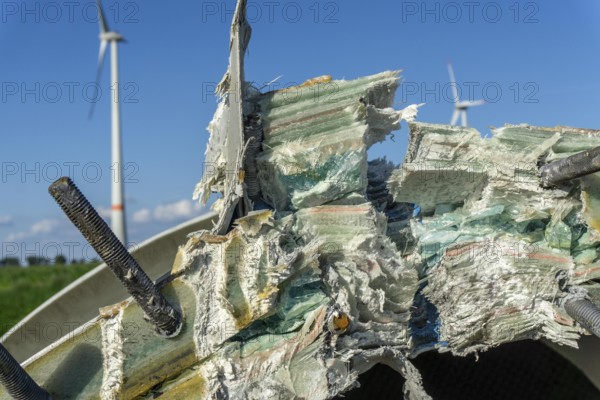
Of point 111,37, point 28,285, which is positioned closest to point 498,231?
point 28,285

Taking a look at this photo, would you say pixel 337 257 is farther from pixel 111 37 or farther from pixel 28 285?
pixel 111 37

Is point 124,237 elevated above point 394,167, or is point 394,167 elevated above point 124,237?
point 394,167

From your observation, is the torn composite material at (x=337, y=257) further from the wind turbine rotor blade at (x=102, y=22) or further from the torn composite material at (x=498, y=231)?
the wind turbine rotor blade at (x=102, y=22)

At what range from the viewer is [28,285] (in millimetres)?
7484

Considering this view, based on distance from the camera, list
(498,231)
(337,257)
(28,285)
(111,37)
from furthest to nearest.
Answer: (111,37) < (28,285) < (498,231) < (337,257)

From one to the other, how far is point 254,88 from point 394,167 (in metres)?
1.00

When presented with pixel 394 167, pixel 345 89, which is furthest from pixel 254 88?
pixel 394 167

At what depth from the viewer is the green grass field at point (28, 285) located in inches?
270

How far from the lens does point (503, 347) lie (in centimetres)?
458

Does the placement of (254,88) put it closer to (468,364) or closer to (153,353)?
(153,353)

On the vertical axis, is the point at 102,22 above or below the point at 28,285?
above

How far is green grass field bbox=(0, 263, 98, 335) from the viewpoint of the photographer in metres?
6.86

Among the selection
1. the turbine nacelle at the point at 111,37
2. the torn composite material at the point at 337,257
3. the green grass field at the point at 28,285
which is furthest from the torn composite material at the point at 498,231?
the turbine nacelle at the point at 111,37

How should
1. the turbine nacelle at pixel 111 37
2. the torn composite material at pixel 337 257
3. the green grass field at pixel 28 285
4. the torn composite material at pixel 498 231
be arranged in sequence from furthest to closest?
1. the turbine nacelle at pixel 111 37
2. the green grass field at pixel 28 285
3. the torn composite material at pixel 498 231
4. the torn composite material at pixel 337 257
